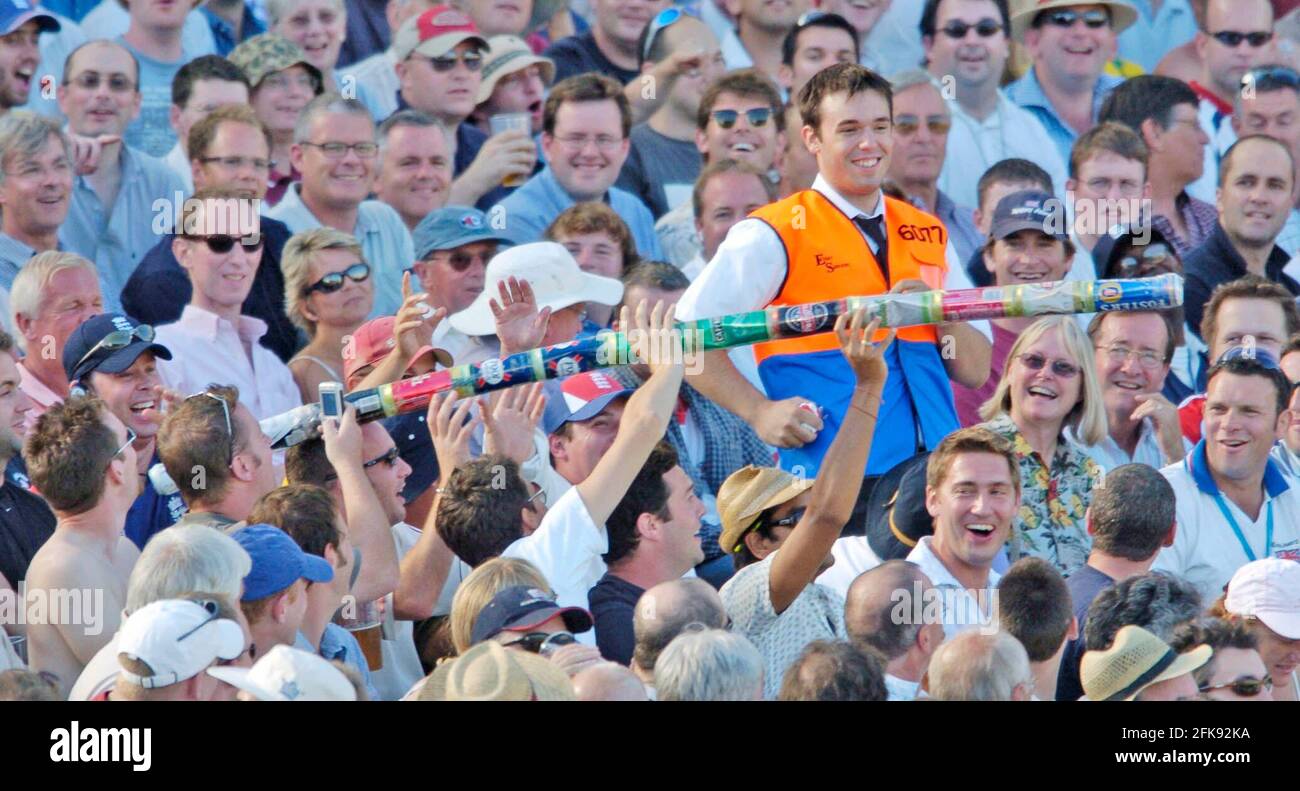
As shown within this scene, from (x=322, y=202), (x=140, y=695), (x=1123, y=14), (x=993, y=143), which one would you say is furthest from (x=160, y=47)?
(x=140, y=695)

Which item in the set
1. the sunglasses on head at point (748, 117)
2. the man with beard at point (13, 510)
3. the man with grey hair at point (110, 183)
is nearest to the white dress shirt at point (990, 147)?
the sunglasses on head at point (748, 117)

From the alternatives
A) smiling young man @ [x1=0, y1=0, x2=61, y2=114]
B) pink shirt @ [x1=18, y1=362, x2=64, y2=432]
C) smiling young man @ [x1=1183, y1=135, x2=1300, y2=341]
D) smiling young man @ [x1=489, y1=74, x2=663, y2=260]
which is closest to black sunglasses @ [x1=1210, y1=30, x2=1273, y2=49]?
smiling young man @ [x1=1183, y1=135, x2=1300, y2=341]

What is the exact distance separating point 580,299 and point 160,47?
294cm

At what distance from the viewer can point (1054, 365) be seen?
27.1ft

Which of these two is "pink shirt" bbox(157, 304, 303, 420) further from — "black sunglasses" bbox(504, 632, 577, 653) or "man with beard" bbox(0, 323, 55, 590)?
"black sunglasses" bbox(504, 632, 577, 653)

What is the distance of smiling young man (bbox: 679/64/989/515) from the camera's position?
7.41m

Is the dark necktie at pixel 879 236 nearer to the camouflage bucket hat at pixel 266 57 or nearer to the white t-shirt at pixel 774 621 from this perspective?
the white t-shirt at pixel 774 621

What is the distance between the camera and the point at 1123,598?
6.73 m

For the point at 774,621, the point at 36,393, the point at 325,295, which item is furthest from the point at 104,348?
the point at 774,621

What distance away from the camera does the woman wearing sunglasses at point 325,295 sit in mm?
8945

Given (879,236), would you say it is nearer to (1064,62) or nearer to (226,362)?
(226,362)

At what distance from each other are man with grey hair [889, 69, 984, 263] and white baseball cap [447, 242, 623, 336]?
2.09 metres

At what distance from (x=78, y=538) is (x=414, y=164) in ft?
12.2
